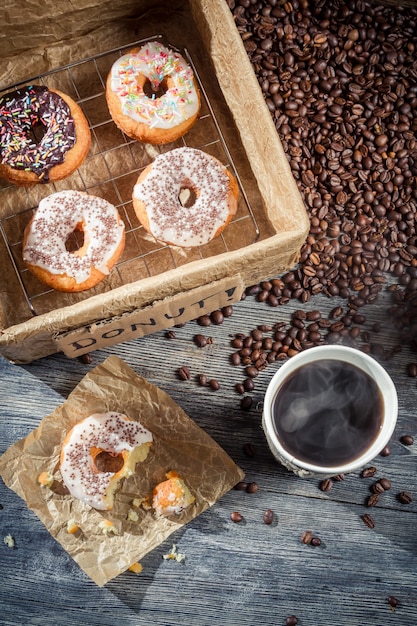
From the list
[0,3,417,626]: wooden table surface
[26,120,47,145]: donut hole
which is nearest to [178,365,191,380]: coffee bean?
[0,3,417,626]: wooden table surface

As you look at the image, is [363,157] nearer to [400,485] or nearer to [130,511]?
[400,485]

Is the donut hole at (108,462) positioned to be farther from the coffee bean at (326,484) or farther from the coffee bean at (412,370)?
the coffee bean at (412,370)

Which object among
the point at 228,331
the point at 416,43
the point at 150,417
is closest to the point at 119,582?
the point at 150,417

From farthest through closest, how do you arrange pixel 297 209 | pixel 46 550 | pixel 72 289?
pixel 46 550
pixel 72 289
pixel 297 209

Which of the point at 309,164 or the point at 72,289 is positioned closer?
the point at 72,289

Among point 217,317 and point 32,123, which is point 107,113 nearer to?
point 32,123

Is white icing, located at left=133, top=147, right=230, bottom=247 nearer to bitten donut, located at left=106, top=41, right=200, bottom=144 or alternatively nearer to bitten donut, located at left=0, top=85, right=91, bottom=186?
bitten donut, located at left=106, top=41, right=200, bottom=144

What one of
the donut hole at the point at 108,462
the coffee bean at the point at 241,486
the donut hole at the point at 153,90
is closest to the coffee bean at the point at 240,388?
the coffee bean at the point at 241,486
